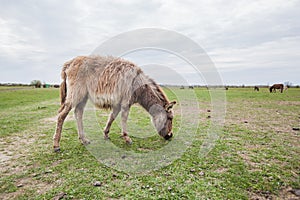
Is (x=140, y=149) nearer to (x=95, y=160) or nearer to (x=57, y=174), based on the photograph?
(x=95, y=160)

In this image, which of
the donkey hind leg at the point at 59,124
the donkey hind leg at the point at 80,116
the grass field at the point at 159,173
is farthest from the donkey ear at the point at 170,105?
the donkey hind leg at the point at 59,124

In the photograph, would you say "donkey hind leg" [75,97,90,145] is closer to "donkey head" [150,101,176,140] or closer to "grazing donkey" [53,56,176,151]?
"grazing donkey" [53,56,176,151]

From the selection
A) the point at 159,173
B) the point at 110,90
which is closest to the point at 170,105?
the point at 110,90

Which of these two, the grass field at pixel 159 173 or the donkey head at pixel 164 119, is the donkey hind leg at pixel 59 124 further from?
the donkey head at pixel 164 119

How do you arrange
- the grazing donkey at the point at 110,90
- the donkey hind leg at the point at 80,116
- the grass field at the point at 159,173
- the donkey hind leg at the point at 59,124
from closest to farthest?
the grass field at the point at 159,173, the donkey hind leg at the point at 59,124, the grazing donkey at the point at 110,90, the donkey hind leg at the point at 80,116

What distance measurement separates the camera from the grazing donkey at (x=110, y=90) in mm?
5422

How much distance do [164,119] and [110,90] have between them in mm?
2043

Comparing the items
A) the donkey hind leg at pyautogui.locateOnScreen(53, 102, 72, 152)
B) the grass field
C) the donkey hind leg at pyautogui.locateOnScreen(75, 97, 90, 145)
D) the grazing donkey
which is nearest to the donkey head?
the grazing donkey

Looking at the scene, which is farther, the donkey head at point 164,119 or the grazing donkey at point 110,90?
the donkey head at point 164,119

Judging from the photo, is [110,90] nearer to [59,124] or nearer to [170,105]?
[59,124]

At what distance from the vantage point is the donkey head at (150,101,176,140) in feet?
19.4

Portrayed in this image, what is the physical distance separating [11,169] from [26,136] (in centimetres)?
306

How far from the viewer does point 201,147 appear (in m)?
5.55

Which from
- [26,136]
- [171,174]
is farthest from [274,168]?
[26,136]
